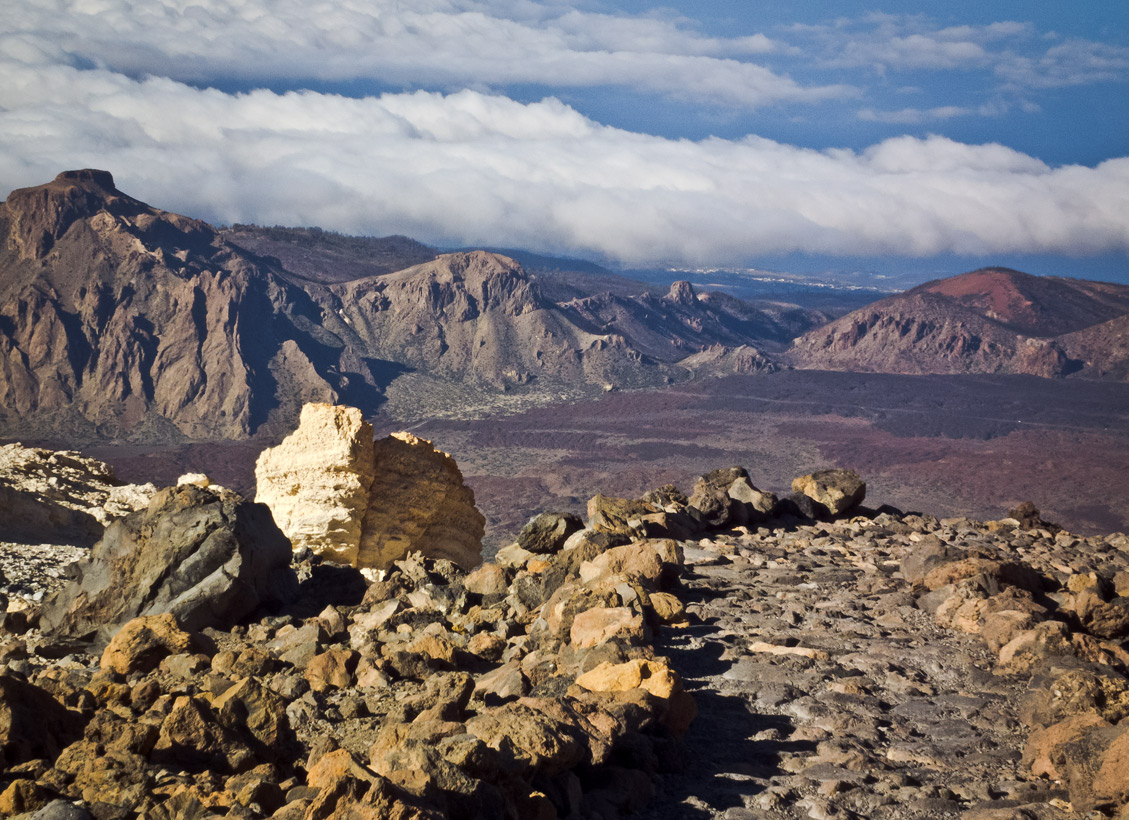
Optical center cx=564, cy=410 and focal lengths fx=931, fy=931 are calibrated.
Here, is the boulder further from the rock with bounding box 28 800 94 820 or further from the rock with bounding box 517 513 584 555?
the rock with bounding box 28 800 94 820

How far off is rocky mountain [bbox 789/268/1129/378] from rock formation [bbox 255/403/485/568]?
112890 millimetres

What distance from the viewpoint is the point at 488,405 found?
10888 cm

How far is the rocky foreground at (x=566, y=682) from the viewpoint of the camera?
5434 millimetres

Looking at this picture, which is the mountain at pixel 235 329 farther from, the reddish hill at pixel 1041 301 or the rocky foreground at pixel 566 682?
the rocky foreground at pixel 566 682

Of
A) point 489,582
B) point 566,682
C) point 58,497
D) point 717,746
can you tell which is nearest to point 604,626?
point 566,682

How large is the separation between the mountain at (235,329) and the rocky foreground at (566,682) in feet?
262

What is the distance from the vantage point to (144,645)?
8195mm

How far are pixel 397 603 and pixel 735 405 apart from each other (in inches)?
4047

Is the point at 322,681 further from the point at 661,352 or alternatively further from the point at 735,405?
the point at 661,352

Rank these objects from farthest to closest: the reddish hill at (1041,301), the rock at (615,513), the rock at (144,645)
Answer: the reddish hill at (1041,301) → the rock at (615,513) → the rock at (144,645)

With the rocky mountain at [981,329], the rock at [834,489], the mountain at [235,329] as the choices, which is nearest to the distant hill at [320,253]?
the mountain at [235,329]

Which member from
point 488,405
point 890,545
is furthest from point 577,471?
point 890,545

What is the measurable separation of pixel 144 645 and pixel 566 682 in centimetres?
381

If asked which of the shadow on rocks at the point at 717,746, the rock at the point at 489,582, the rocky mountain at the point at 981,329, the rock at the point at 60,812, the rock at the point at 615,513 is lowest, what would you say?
the rock at the point at 489,582
